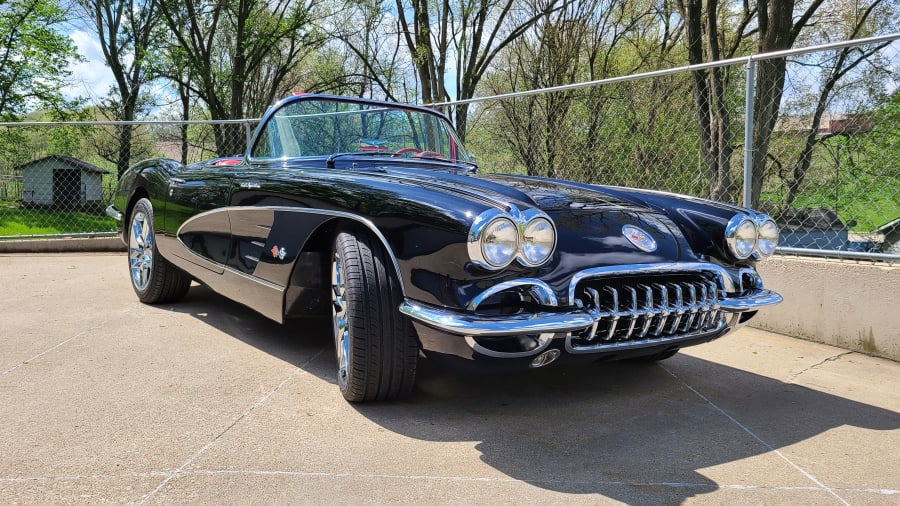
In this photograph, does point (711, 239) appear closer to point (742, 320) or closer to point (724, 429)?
point (742, 320)

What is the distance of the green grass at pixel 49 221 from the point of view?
27.2 ft

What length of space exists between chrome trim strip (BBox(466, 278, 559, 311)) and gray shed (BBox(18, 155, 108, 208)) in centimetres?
786

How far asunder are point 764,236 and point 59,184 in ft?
28.0

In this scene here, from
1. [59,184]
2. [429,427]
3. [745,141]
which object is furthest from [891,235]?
[59,184]

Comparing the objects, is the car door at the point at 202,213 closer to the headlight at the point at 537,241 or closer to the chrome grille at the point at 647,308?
the headlight at the point at 537,241

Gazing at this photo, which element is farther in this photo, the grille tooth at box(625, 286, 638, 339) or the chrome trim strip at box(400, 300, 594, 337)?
the grille tooth at box(625, 286, 638, 339)

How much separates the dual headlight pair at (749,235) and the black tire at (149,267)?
359cm

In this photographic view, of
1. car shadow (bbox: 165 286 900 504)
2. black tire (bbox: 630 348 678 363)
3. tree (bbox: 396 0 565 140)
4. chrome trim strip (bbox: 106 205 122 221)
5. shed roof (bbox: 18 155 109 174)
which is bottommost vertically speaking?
car shadow (bbox: 165 286 900 504)

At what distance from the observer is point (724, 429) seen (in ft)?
8.55

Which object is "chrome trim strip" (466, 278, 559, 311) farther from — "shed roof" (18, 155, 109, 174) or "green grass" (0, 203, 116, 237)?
"shed roof" (18, 155, 109, 174)

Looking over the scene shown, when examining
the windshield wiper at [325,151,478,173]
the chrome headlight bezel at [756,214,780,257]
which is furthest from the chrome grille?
the windshield wiper at [325,151,478,173]

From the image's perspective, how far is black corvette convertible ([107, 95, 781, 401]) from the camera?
2271 millimetres

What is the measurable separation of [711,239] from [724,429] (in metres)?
0.86

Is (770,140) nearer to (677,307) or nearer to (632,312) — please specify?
(677,307)
